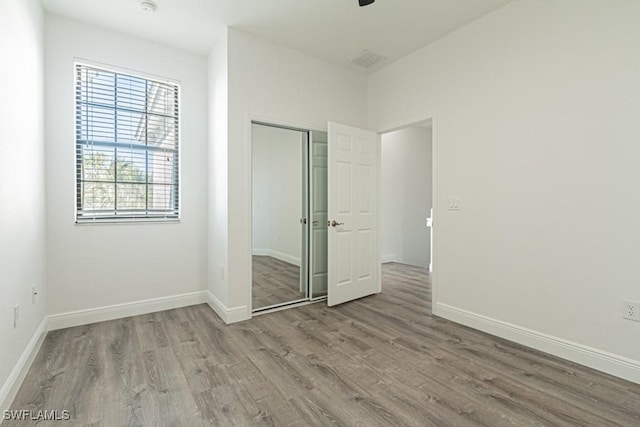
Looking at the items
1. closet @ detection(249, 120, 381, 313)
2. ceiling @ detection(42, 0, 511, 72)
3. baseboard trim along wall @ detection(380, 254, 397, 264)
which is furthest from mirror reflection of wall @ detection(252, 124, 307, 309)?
ceiling @ detection(42, 0, 511, 72)

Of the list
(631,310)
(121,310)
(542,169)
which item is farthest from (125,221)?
(631,310)

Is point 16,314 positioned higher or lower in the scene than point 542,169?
lower

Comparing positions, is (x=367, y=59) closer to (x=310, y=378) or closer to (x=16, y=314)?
(x=310, y=378)

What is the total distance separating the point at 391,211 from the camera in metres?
6.28

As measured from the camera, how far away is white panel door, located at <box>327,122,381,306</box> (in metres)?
3.51

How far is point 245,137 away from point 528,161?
2.59 m

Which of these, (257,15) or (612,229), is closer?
(612,229)

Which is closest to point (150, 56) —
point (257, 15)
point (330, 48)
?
point (257, 15)

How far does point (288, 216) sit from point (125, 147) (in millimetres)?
3365

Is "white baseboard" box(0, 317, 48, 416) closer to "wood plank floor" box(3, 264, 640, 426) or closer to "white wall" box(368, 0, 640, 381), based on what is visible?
"wood plank floor" box(3, 264, 640, 426)

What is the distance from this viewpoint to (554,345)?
2.38 m

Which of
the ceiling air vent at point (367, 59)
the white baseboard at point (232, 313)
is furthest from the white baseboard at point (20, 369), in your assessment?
the ceiling air vent at point (367, 59)

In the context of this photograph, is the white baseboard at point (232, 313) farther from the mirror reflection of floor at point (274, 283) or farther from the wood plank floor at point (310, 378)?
the mirror reflection of floor at point (274, 283)

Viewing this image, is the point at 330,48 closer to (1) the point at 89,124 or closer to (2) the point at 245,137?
(2) the point at 245,137
